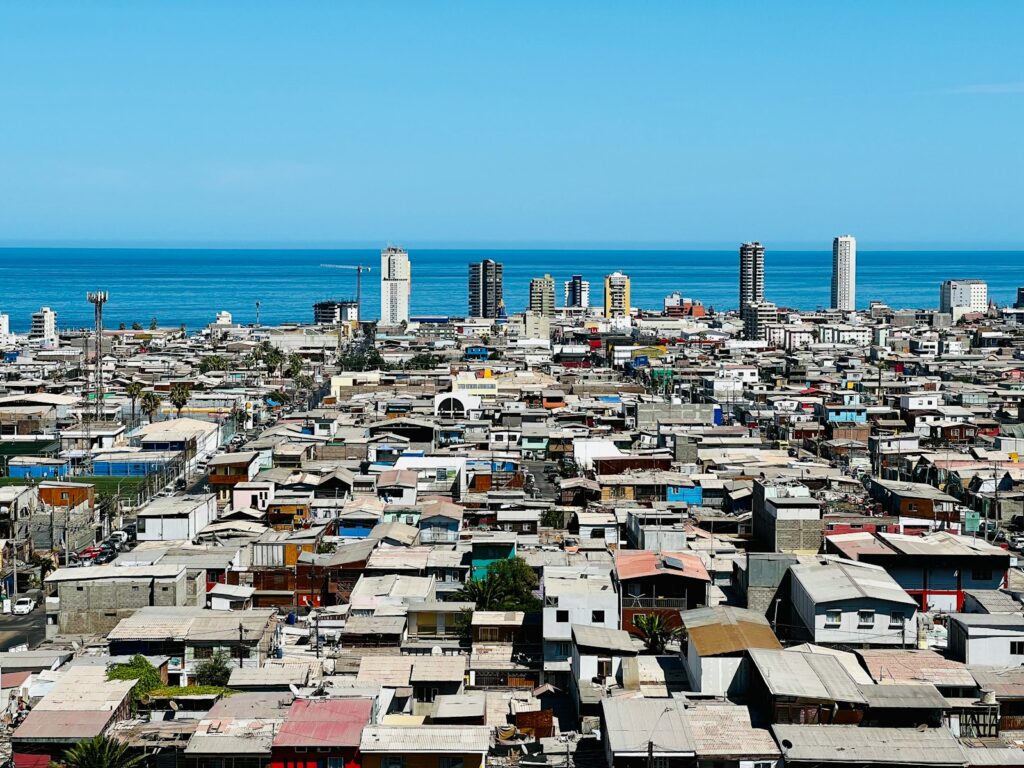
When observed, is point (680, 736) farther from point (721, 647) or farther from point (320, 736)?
point (320, 736)

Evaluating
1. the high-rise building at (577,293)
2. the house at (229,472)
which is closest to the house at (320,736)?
the house at (229,472)

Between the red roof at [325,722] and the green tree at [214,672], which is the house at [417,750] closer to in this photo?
the red roof at [325,722]

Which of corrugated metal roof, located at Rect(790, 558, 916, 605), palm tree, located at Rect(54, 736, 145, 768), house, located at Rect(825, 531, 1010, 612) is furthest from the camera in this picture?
house, located at Rect(825, 531, 1010, 612)

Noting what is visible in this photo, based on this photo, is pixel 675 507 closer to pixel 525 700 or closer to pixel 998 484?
pixel 998 484

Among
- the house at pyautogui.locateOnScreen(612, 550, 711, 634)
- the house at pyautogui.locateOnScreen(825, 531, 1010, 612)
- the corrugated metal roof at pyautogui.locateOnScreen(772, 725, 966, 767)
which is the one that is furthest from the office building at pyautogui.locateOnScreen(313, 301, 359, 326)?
the corrugated metal roof at pyautogui.locateOnScreen(772, 725, 966, 767)

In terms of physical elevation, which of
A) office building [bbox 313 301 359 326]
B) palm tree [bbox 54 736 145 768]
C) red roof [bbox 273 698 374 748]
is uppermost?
office building [bbox 313 301 359 326]

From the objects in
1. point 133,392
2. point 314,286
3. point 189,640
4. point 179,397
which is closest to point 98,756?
point 189,640

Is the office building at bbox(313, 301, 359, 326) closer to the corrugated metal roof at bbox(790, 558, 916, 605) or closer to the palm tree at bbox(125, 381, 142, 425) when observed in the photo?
the palm tree at bbox(125, 381, 142, 425)
